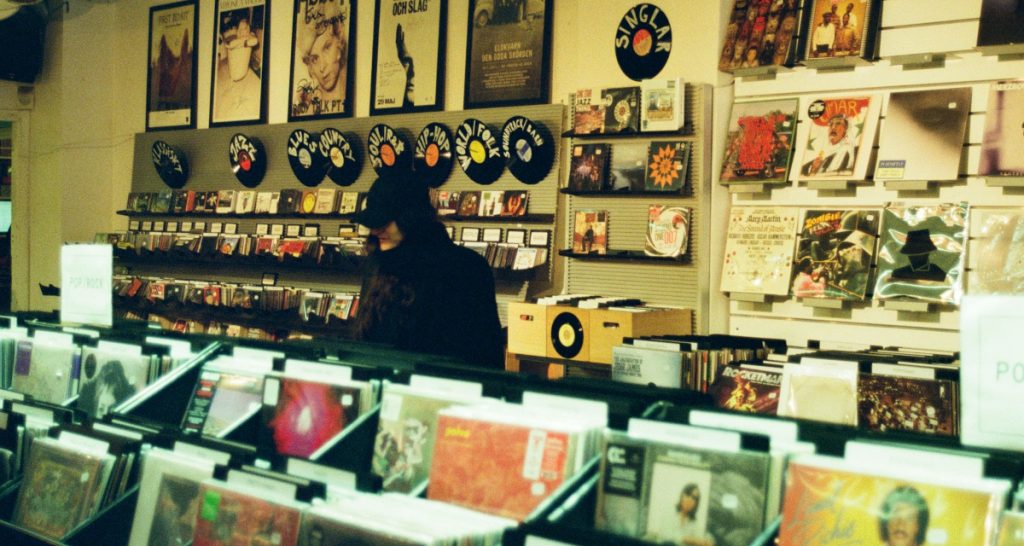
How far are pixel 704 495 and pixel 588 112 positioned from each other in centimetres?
385

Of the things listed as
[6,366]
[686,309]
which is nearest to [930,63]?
[686,309]

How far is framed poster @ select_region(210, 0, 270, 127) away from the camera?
7207 millimetres

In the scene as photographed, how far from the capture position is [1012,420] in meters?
1.41

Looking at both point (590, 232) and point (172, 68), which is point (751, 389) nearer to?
point (590, 232)

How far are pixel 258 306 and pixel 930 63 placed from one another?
425 centimetres

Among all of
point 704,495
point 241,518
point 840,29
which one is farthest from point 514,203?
point 704,495

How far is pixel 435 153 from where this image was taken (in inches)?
235

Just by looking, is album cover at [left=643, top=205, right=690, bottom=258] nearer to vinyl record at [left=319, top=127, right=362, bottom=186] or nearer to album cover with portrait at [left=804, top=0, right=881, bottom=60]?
album cover with portrait at [left=804, top=0, right=881, bottom=60]

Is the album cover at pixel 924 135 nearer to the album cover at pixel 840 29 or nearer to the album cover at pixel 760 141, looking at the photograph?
the album cover at pixel 840 29

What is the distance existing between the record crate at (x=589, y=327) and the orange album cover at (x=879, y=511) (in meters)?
3.24

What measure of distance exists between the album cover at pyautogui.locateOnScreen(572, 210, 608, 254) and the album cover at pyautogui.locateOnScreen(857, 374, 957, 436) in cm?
241

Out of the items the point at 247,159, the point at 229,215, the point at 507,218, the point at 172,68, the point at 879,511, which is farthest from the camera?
the point at 172,68

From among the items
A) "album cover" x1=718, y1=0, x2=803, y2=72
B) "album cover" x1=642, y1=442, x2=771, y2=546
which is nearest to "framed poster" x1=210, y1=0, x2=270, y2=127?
"album cover" x1=718, y1=0, x2=803, y2=72

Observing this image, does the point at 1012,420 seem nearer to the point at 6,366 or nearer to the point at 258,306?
the point at 6,366
